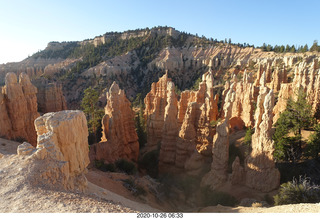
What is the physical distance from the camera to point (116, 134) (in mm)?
22203

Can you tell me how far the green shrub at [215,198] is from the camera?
1316cm

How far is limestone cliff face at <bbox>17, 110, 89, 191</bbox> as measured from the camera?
270 inches

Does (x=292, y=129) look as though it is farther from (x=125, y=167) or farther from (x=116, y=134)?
(x=116, y=134)

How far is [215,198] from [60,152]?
1066cm

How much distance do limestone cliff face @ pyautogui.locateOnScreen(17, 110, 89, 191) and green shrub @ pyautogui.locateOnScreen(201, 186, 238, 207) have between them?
360 inches

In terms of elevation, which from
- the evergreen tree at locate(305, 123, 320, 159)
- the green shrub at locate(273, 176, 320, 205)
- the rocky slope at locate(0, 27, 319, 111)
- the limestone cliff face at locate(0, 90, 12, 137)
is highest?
the rocky slope at locate(0, 27, 319, 111)

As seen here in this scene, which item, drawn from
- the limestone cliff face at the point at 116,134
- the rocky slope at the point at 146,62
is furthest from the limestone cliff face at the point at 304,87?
the rocky slope at the point at 146,62

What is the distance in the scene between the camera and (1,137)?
1828 centimetres

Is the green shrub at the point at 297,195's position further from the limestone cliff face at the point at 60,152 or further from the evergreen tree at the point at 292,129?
the limestone cliff face at the point at 60,152

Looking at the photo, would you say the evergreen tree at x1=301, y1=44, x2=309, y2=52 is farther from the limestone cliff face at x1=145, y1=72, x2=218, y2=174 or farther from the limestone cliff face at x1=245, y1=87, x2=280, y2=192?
the limestone cliff face at x1=245, y1=87, x2=280, y2=192

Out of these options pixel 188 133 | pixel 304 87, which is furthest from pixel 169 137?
pixel 304 87

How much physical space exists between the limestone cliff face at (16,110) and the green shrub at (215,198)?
1734cm

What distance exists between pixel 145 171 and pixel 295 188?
50.3 feet

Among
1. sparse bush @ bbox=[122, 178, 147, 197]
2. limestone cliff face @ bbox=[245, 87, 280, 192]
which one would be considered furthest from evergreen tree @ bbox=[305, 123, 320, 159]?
sparse bush @ bbox=[122, 178, 147, 197]
